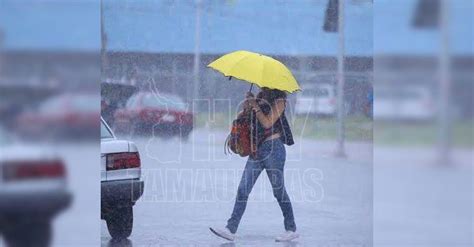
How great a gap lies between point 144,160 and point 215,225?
0.67 metres

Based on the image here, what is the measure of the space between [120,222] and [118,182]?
0.28 m

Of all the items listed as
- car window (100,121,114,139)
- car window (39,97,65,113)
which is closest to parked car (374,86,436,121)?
car window (100,121,114,139)

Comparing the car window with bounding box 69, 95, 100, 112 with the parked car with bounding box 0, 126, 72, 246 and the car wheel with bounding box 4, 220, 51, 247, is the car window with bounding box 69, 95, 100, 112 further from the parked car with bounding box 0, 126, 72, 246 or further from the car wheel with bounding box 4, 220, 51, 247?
the car wheel with bounding box 4, 220, 51, 247

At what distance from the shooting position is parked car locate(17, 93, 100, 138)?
308 inches

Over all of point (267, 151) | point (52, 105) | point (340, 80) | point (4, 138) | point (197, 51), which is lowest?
point (267, 151)

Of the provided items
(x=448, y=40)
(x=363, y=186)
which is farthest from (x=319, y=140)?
(x=448, y=40)

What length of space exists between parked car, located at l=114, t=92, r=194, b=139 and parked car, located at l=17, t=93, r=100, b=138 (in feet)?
0.98

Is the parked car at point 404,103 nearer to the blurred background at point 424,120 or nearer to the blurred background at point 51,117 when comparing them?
the blurred background at point 424,120

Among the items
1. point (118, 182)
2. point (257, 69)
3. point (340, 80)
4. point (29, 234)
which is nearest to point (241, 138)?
point (257, 69)

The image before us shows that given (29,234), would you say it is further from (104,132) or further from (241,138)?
(241,138)

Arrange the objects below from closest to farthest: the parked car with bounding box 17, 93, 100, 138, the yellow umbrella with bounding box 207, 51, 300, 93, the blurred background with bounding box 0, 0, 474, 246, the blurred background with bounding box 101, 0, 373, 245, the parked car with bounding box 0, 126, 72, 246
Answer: the parked car with bounding box 0, 126, 72, 246 → the parked car with bounding box 17, 93, 100, 138 → the blurred background with bounding box 0, 0, 474, 246 → the yellow umbrella with bounding box 207, 51, 300, 93 → the blurred background with bounding box 101, 0, 373, 245

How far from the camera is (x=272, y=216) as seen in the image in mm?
8367

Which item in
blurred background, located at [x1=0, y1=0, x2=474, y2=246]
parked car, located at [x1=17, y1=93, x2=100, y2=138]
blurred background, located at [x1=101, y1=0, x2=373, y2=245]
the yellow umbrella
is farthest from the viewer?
blurred background, located at [x1=101, y1=0, x2=373, y2=245]

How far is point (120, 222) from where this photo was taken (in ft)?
27.1
